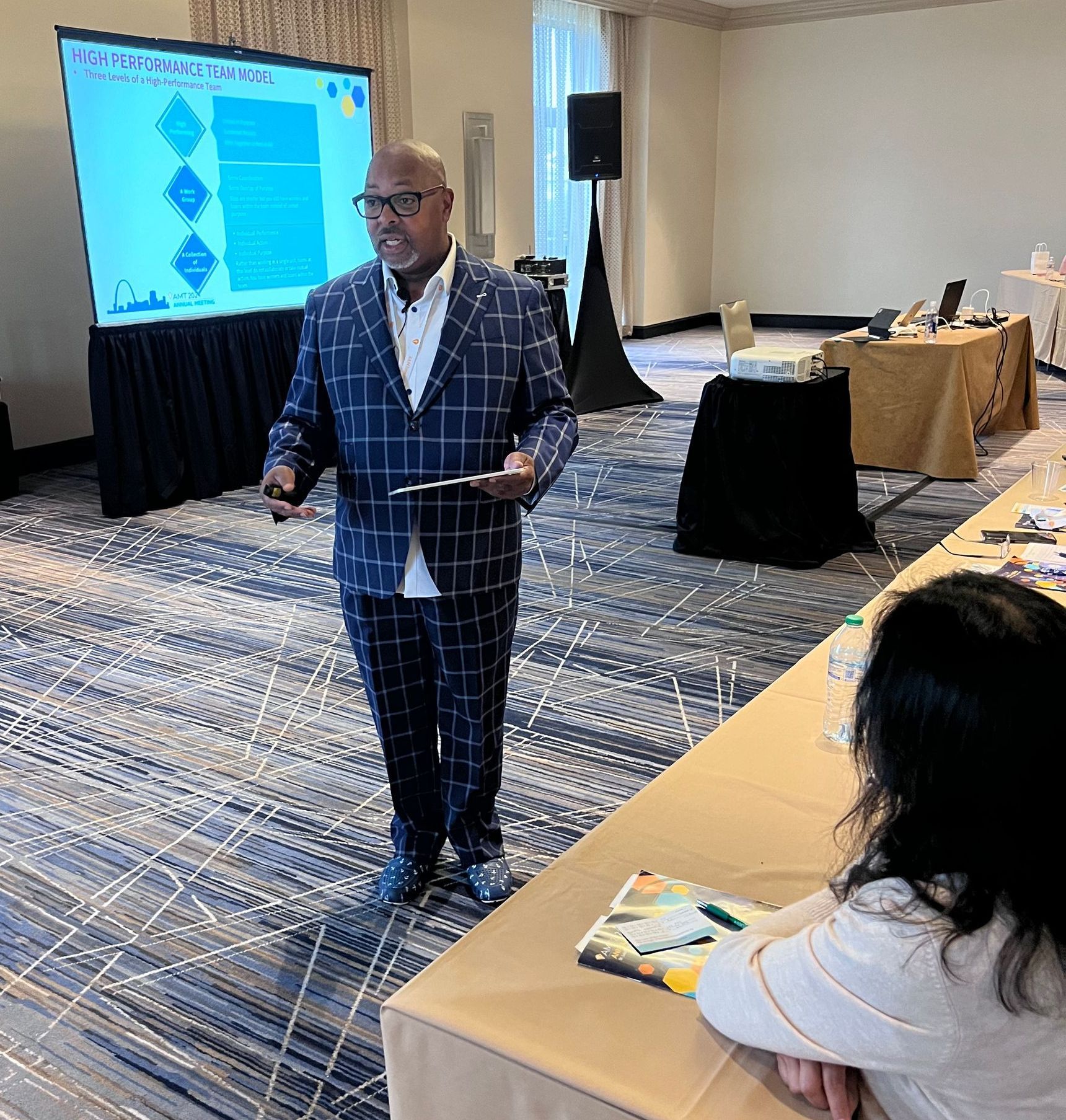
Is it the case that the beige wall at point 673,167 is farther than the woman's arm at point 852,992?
Yes

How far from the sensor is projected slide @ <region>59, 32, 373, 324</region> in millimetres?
5121

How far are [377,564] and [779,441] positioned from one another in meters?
2.87

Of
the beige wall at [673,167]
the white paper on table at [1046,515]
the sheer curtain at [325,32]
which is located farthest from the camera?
the beige wall at [673,167]

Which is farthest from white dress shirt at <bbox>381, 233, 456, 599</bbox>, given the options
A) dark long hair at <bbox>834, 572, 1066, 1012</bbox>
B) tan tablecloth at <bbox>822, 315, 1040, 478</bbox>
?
tan tablecloth at <bbox>822, 315, 1040, 478</bbox>

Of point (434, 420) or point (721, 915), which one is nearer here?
point (721, 915)

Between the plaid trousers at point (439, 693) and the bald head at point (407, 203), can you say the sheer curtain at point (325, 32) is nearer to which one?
the bald head at point (407, 203)

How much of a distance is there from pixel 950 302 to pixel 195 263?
172 inches


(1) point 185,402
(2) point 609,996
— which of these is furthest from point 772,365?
(2) point 609,996

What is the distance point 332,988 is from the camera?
204cm

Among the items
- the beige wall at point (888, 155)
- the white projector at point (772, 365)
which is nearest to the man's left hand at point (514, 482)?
the white projector at point (772, 365)

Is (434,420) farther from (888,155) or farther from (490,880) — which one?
(888,155)

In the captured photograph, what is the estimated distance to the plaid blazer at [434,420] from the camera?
189 cm

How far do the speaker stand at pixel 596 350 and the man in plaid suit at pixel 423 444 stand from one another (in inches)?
232

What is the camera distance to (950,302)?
6.46m
